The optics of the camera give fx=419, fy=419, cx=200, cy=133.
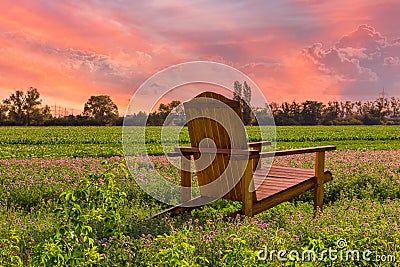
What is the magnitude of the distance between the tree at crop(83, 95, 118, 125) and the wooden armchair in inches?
2465

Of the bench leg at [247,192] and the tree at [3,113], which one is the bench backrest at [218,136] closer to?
the bench leg at [247,192]

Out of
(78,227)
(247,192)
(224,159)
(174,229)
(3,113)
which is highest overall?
(3,113)

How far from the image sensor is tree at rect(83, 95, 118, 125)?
6706cm

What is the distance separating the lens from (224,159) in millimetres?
4844

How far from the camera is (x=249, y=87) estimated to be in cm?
469

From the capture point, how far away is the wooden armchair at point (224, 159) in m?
4.68

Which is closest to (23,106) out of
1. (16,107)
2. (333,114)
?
(16,107)

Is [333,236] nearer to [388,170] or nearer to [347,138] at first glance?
[388,170]

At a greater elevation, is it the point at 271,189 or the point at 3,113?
the point at 3,113

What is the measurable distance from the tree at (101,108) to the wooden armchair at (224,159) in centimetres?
6262

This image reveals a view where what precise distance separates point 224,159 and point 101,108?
68.0 metres

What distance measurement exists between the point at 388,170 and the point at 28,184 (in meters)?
6.45

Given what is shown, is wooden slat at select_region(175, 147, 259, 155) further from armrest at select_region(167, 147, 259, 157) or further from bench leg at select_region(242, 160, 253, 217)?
bench leg at select_region(242, 160, 253, 217)

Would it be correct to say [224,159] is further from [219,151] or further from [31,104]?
[31,104]
